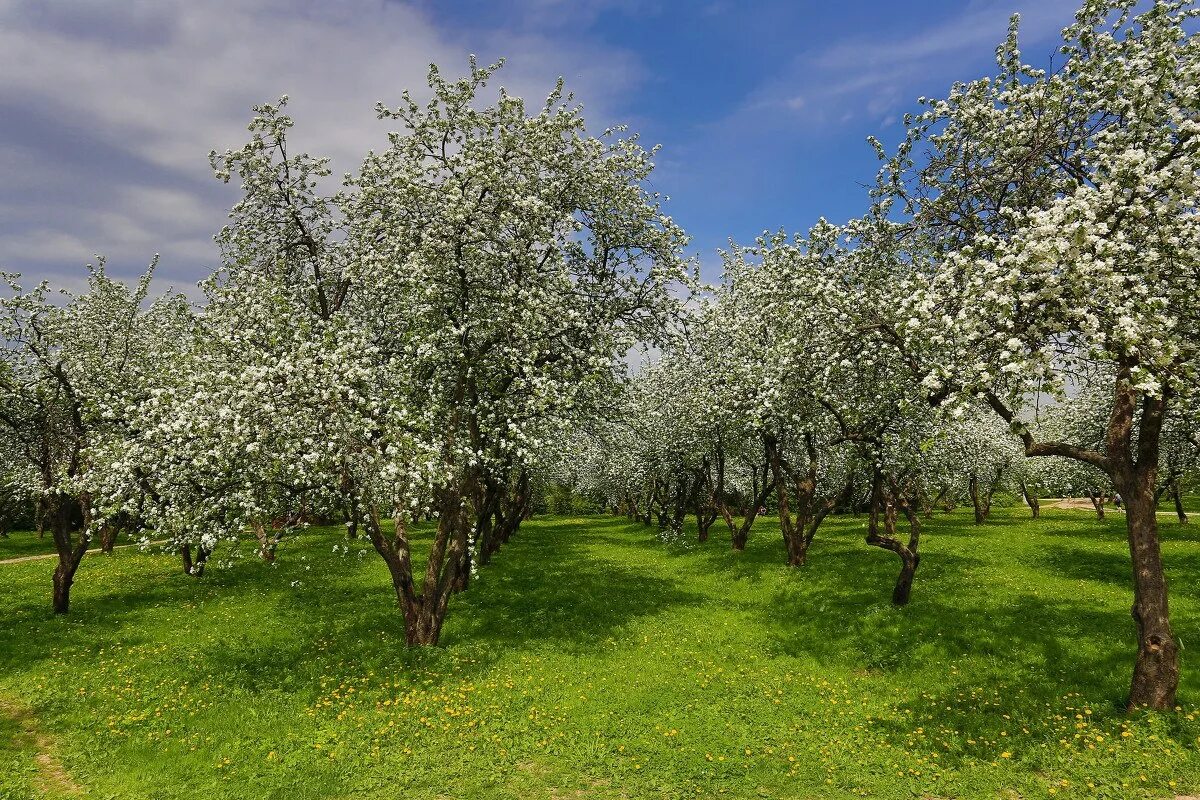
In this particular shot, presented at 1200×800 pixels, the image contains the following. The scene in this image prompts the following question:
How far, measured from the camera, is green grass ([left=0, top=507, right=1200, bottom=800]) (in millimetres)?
13859

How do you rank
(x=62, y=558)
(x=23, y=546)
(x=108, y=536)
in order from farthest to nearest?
1. (x=23, y=546)
2. (x=108, y=536)
3. (x=62, y=558)

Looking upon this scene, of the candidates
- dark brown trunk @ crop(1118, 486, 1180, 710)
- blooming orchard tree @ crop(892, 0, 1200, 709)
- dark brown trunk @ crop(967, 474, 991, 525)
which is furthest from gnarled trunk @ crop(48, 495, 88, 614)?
dark brown trunk @ crop(967, 474, 991, 525)

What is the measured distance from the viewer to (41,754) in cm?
1498

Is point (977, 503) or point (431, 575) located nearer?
point (431, 575)

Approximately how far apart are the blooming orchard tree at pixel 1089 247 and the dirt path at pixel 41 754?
1874 cm

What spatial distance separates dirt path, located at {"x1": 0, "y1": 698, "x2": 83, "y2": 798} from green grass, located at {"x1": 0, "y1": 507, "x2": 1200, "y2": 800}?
0.88 feet

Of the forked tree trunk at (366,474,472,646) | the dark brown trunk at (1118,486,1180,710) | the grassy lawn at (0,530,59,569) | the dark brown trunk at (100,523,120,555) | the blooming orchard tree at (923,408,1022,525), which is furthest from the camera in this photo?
the blooming orchard tree at (923,408,1022,525)

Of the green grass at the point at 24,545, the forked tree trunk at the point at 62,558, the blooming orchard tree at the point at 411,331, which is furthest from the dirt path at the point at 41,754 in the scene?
the green grass at the point at 24,545

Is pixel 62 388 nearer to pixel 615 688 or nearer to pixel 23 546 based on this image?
pixel 615 688

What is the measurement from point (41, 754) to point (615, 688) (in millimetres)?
13290

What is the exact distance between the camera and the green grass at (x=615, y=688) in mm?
13859

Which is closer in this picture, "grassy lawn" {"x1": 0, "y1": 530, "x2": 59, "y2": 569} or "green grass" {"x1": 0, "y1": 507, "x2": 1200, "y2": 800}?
"green grass" {"x1": 0, "y1": 507, "x2": 1200, "y2": 800}

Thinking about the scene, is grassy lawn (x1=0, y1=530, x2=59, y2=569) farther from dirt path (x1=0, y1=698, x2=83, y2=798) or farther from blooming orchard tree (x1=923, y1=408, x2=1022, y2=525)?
blooming orchard tree (x1=923, y1=408, x2=1022, y2=525)

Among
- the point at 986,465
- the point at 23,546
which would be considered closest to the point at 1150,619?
the point at 986,465
